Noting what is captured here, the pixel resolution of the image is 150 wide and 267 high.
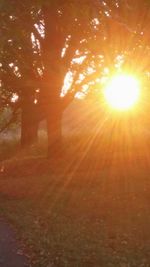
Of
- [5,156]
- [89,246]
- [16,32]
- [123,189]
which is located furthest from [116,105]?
[89,246]

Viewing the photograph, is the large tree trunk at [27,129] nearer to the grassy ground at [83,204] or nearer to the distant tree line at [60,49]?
the distant tree line at [60,49]

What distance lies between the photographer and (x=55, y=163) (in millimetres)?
21375

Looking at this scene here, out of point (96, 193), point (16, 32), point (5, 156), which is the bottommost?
point (96, 193)

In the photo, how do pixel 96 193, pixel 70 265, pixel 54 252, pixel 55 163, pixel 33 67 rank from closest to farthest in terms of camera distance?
pixel 70 265, pixel 54 252, pixel 96 193, pixel 33 67, pixel 55 163

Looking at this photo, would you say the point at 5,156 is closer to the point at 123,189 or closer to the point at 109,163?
the point at 109,163

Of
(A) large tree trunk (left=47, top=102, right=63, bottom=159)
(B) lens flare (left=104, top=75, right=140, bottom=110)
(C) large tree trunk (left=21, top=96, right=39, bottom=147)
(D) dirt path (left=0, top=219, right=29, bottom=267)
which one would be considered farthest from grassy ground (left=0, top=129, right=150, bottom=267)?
(C) large tree trunk (left=21, top=96, right=39, bottom=147)

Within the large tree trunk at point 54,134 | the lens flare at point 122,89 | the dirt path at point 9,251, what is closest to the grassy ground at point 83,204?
the dirt path at point 9,251

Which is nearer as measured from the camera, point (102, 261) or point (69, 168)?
point (102, 261)

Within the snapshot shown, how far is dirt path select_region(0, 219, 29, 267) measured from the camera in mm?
9422

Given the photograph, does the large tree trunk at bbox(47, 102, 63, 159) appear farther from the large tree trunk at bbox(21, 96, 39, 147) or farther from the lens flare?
the large tree trunk at bbox(21, 96, 39, 147)

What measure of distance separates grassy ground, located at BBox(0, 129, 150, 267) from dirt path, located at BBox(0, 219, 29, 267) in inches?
7.6

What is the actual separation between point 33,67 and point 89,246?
10779mm

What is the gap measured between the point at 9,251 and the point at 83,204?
4.36 meters

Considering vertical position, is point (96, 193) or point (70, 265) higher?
point (96, 193)
